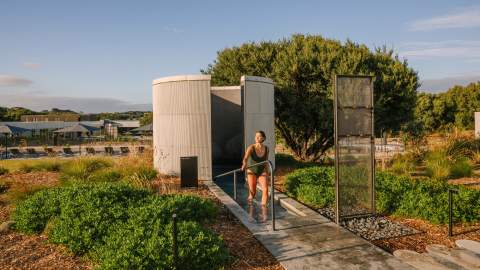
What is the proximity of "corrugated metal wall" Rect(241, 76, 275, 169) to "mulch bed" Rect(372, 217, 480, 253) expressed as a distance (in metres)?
5.91

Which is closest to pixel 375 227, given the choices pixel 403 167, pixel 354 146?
pixel 354 146

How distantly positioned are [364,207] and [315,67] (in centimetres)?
945

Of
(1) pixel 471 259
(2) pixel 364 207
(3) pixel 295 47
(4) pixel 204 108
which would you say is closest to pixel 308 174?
(2) pixel 364 207

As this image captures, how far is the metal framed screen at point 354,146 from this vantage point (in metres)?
6.57

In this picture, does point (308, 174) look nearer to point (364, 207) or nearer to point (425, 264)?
point (364, 207)

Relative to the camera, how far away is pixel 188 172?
978cm

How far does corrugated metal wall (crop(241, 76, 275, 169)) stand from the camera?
1127 cm

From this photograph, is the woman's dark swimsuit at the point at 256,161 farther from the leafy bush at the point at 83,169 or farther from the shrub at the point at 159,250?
the leafy bush at the point at 83,169

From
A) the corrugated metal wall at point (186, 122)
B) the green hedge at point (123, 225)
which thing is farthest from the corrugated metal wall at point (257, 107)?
the green hedge at point (123, 225)

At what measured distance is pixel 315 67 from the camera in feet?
50.9

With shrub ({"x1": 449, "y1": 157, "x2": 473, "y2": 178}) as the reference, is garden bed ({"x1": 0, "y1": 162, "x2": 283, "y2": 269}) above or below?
below

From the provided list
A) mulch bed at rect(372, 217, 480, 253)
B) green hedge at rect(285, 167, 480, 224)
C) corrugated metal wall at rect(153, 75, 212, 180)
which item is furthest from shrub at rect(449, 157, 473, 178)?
corrugated metal wall at rect(153, 75, 212, 180)

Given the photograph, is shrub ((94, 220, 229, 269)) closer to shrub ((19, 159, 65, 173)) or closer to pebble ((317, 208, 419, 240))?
pebble ((317, 208, 419, 240))

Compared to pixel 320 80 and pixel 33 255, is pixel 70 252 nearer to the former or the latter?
pixel 33 255
